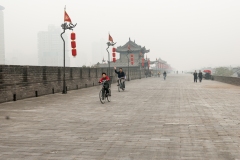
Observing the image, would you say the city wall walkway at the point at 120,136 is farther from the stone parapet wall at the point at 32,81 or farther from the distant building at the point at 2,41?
the distant building at the point at 2,41

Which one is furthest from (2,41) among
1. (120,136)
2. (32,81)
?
(120,136)

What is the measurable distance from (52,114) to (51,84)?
825 cm

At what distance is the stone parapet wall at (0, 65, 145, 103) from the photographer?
11836 mm

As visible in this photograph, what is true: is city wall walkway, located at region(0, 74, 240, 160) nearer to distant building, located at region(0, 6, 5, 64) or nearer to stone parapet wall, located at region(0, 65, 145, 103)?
stone parapet wall, located at region(0, 65, 145, 103)

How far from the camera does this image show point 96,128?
6238mm

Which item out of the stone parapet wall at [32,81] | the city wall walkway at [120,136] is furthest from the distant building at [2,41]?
the city wall walkway at [120,136]

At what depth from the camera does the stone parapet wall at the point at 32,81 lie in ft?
38.8

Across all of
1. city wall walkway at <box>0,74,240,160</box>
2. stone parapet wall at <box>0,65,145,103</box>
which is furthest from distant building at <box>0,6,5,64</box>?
city wall walkway at <box>0,74,240,160</box>

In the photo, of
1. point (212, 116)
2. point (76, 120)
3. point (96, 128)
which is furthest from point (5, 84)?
point (212, 116)

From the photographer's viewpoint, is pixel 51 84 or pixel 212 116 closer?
pixel 212 116

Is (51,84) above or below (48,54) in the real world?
below

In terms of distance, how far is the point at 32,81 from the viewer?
14.1m

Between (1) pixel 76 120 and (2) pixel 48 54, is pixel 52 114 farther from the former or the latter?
(2) pixel 48 54

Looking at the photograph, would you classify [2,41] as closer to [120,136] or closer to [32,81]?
[32,81]
